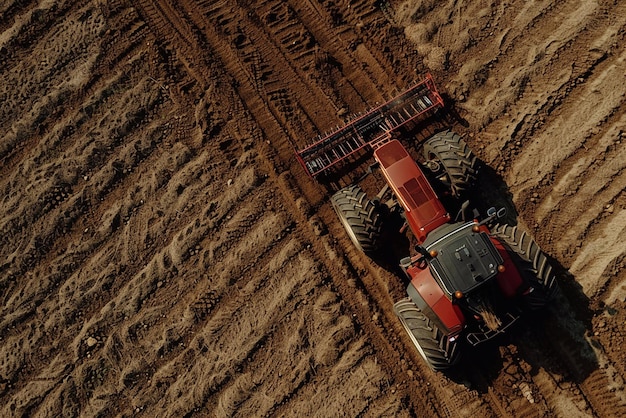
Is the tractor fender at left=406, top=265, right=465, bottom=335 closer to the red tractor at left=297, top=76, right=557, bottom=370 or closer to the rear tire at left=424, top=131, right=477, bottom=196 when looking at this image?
the red tractor at left=297, top=76, right=557, bottom=370

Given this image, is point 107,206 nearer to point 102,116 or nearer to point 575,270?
point 102,116

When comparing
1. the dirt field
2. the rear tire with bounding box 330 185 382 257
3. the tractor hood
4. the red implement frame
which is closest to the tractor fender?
the tractor hood

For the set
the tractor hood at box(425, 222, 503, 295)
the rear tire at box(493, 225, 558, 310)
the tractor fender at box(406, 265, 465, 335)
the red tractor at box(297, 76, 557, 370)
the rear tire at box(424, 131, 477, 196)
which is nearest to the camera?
the tractor hood at box(425, 222, 503, 295)

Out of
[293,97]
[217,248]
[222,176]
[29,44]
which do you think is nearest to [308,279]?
[217,248]

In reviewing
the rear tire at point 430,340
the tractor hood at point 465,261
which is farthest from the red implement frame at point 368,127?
the rear tire at point 430,340

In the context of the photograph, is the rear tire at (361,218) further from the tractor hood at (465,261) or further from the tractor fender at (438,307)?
the tractor hood at (465,261)
